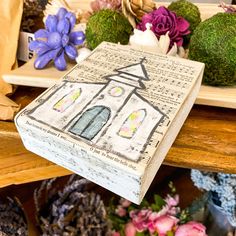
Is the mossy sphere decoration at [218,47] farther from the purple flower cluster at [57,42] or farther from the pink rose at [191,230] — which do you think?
the pink rose at [191,230]

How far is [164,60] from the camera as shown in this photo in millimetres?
A: 456

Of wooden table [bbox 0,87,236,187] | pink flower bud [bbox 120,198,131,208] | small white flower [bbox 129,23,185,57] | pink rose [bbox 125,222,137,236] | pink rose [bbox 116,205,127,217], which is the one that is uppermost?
small white flower [bbox 129,23,185,57]

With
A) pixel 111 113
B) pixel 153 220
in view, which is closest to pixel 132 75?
pixel 111 113

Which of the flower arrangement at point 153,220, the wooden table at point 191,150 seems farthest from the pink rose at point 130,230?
the wooden table at point 191,150

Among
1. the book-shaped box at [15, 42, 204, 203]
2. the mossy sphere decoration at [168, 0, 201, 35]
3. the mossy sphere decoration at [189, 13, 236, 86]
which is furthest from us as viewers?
the mossy sphere decoration at [168, 0, 201, 35]

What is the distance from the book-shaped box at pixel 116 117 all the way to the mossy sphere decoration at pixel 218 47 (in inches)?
1.3

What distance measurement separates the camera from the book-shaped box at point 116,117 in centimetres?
35

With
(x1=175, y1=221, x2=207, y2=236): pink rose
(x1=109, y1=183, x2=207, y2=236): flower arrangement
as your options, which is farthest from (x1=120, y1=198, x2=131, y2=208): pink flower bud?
(x1=175, y1=221, x2=207, y2=236): pink rose

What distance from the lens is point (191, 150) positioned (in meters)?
0.43

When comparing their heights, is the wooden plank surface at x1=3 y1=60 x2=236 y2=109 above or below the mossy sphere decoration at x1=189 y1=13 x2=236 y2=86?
below

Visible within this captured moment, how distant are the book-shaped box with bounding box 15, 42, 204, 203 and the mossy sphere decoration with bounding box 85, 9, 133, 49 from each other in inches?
2.7

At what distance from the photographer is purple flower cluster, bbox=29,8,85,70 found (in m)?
0.53

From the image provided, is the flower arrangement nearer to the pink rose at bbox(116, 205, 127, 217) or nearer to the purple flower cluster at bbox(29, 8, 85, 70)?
the pink rose at bbox(116, 205, 127, 217)

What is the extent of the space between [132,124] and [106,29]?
19cm
